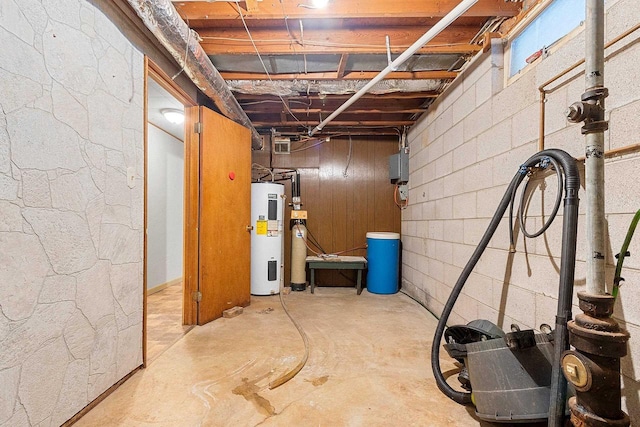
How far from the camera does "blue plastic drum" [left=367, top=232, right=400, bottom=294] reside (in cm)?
367

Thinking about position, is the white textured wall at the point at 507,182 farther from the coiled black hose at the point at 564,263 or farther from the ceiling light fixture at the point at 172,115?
the ceiling light fixture at the point at 172,115

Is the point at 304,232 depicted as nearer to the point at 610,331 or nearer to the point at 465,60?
the point at 465,60

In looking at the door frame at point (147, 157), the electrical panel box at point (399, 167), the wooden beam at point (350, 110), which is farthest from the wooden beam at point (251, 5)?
the electrical panel box at point (399, 167)

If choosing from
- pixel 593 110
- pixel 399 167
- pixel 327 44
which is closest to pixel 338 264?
pixel 399 167

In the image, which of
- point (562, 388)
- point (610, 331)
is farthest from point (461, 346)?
point (610, 331)

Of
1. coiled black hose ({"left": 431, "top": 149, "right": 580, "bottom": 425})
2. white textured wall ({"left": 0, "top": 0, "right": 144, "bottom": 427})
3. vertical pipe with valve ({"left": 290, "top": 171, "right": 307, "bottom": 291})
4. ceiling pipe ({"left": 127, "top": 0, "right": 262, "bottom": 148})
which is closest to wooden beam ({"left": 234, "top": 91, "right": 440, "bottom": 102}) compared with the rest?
ceiling pipe ({"left": 127, "top": 0, "right": 262, "bottom": 148})

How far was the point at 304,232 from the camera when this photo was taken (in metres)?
3.90

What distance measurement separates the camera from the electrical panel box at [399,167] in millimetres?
3859

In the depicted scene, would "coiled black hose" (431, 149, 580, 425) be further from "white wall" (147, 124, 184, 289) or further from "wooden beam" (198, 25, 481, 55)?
"white wall" (147, 124, 184, 289)

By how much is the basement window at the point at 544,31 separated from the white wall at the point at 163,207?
12.4ft

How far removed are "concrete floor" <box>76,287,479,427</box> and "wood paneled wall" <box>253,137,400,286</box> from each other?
1.70 metres

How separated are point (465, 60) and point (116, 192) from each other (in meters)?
2.73

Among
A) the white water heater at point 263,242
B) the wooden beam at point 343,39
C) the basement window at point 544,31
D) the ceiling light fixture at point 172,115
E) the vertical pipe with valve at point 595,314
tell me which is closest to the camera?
the vertical pipe with valve at point 595,314

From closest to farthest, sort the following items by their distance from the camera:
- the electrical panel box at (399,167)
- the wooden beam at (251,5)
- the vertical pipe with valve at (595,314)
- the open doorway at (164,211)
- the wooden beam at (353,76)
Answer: the vertical pipe with valve at (595,314) < the wooden beam at (251,5) < the wooden beam at (353,76) < the open doorway at (164,211) < the electrical panel box at (399,167)
